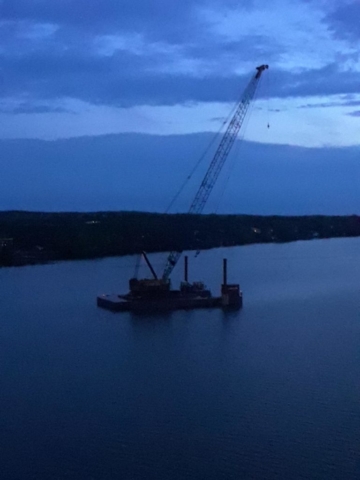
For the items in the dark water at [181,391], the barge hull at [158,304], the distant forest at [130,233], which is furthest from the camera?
the distant forest at [130,233]

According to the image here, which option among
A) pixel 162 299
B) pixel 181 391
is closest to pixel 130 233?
pixel 162 299

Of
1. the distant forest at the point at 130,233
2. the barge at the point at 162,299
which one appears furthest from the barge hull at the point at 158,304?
the distant forest at the point at 130,233

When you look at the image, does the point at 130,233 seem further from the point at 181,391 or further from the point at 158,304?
the point at 181,391

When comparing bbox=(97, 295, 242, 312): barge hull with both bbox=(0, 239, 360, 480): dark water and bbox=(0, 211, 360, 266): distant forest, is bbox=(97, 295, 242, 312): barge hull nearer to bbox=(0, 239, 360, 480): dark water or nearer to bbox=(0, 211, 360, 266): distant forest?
bbox=(0, 239, 360, 480): dark water

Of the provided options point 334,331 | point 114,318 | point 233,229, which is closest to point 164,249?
point 233,229

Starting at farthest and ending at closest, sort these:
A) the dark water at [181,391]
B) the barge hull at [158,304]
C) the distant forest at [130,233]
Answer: the distant forest at [130,233], the barge hull at [158,304], the dark water at [181,391]

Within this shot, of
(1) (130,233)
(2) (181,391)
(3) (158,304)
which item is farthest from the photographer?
(1) (130,233)

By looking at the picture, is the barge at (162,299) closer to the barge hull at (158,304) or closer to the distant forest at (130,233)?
the barge hull at (158,304)
